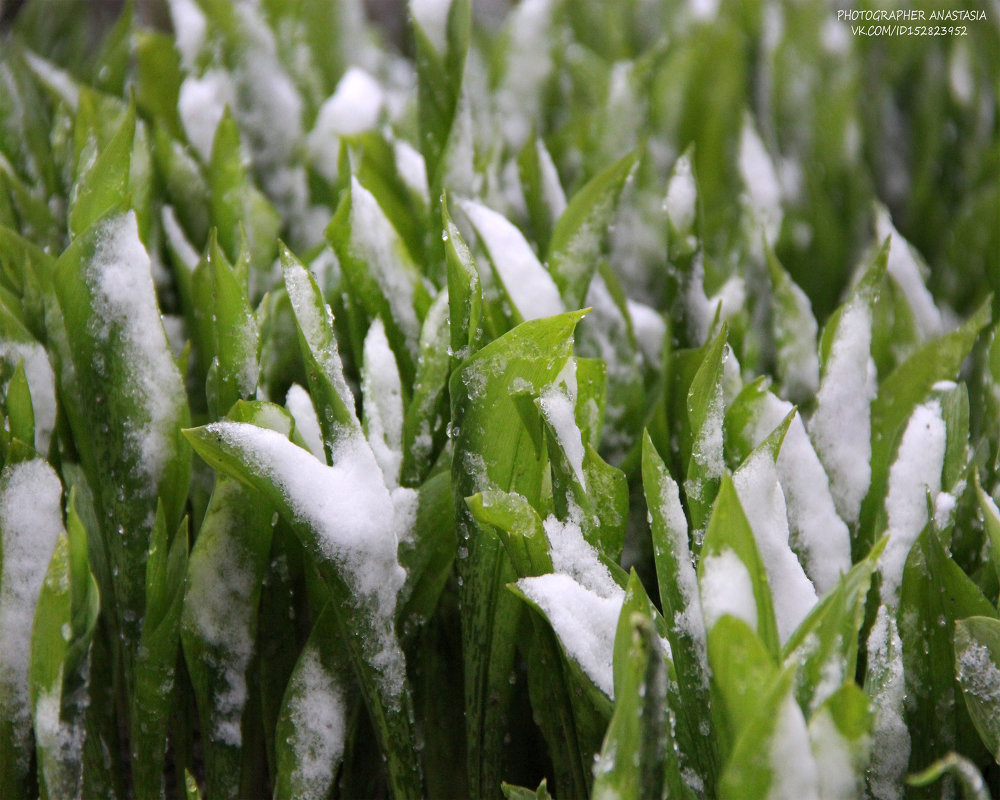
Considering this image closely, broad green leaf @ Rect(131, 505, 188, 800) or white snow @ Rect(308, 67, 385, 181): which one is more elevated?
white snow @ Rect(308, 67, 385, 181)

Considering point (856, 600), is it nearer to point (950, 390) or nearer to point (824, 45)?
point (950, 390)

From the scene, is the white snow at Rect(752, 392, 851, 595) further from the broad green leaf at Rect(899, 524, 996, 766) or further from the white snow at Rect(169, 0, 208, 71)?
the white snow at Rect(169, 0, 208, 71)

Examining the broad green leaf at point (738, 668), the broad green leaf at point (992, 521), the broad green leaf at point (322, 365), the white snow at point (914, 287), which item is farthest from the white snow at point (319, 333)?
the white snow at point (914, 287)

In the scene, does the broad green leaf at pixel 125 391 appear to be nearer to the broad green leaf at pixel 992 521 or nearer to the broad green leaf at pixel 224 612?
the broad green leaf at pixel 224 612

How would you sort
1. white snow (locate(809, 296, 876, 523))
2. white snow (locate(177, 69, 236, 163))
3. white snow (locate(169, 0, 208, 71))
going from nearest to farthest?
white snow (locate(809, 296, 876, 523)), white snow (locate(177, 69, 236, 163)), white snow (locate(169, 0, 208, 71))

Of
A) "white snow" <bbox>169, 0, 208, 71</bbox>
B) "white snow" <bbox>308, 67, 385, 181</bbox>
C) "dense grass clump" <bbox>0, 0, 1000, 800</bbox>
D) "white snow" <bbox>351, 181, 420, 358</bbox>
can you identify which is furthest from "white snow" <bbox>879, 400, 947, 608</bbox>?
"white snow" <bbox>169, 0, 208, 71</bbox>

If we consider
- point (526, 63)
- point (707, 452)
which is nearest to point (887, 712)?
point (707, 452)
